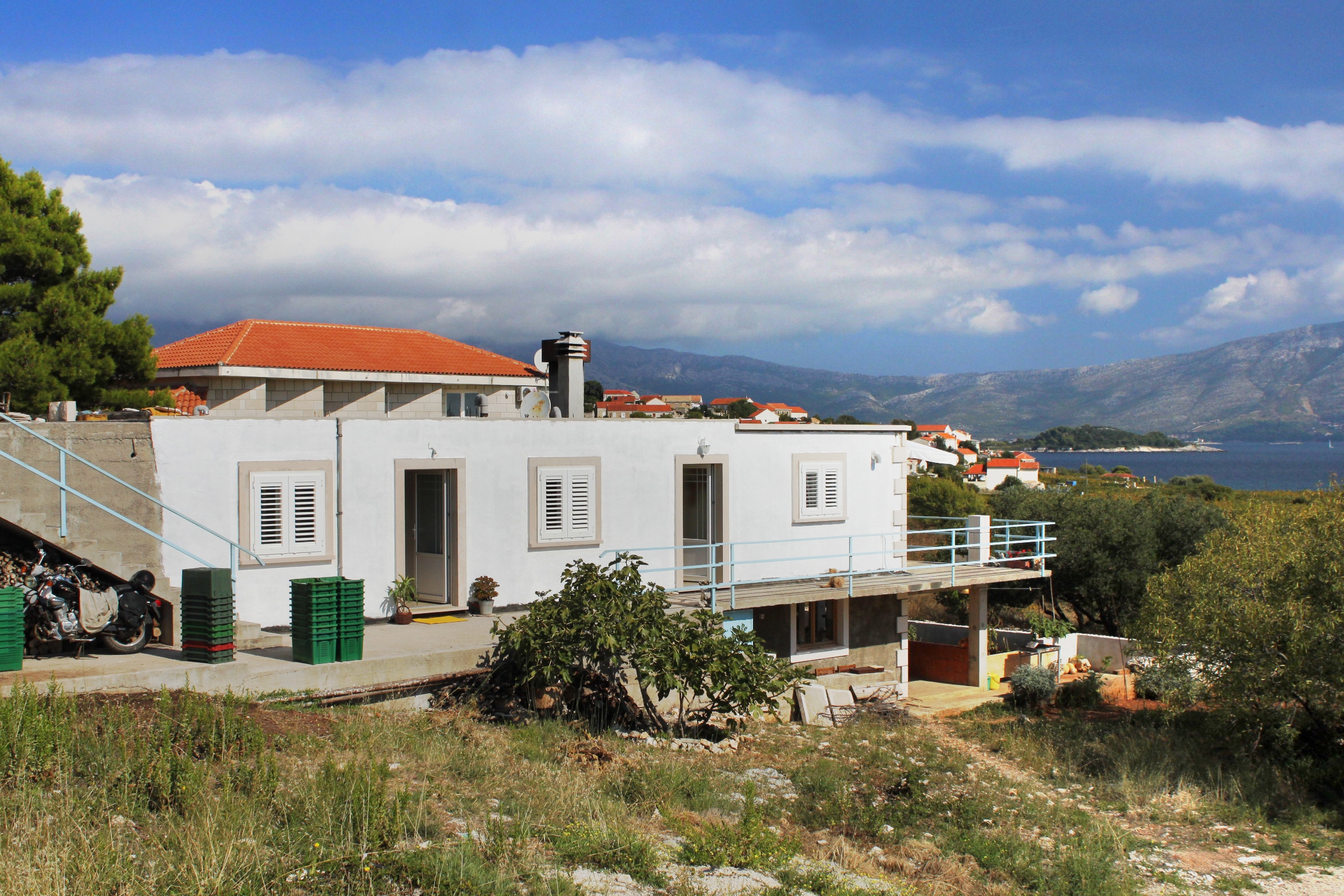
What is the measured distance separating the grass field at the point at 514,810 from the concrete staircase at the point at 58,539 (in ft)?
9.82

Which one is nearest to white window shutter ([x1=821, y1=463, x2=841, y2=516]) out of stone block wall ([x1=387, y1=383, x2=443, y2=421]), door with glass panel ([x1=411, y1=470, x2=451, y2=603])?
door with glass panel ([x1=411, y1=470, x2=451, y2=603])

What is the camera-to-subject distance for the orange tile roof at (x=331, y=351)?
25.2m

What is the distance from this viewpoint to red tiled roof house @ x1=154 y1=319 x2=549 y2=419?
24906 mm

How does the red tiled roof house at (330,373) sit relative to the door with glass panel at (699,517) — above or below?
above

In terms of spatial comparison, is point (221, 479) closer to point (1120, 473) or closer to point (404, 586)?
point (404, 586)

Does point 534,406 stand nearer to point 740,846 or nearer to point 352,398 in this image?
point 352,398

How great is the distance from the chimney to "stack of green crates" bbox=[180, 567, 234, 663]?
29.3 ft

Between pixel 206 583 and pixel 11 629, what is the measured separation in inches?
72.7

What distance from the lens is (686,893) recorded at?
6719mm

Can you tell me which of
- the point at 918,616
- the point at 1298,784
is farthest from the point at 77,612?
the point at 918,616

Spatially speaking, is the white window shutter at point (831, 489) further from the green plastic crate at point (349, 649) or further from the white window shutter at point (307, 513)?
the green plastic crate at point (349, 649)

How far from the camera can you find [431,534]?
16.1m

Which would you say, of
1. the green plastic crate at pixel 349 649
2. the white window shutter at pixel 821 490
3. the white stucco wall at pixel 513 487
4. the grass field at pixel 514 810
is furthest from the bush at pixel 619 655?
the white window shutter at pixel 821 490

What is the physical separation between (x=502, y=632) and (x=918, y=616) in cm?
1928
